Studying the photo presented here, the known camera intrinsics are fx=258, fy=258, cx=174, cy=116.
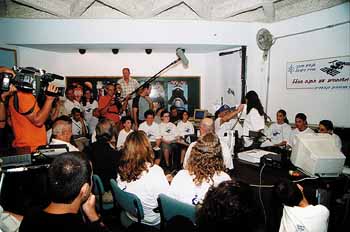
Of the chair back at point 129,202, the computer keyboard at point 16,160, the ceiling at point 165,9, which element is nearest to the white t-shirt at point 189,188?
the chair back at point 129,202

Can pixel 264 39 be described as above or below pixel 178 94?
above

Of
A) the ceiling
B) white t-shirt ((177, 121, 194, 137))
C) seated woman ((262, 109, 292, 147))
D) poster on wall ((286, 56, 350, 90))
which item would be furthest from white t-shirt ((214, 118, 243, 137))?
the ceiling

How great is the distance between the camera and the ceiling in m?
4.30

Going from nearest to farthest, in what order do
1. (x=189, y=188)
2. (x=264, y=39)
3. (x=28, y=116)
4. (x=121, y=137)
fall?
(x=189, y=188) < (x=28, y=116) < (x=121, y=137) < (x=264, y=39)

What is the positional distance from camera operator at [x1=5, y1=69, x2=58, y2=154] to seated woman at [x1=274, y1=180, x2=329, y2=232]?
204 centimetres

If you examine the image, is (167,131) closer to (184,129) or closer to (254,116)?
(184,129)

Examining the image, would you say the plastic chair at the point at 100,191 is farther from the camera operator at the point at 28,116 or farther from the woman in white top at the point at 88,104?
the woman in white top at the point at 88,104

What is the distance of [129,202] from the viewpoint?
1.96 m

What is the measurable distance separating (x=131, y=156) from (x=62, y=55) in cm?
428

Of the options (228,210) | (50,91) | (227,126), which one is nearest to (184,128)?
(227,126)

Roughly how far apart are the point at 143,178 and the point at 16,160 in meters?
0.91

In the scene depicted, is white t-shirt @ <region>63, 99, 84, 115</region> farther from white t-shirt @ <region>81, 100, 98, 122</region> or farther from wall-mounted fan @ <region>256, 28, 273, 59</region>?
wall-mounted fan @ <region>256, 28, 273, 59</region>

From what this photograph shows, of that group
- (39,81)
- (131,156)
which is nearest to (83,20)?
(39,81)

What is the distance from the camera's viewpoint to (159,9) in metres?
4.50
